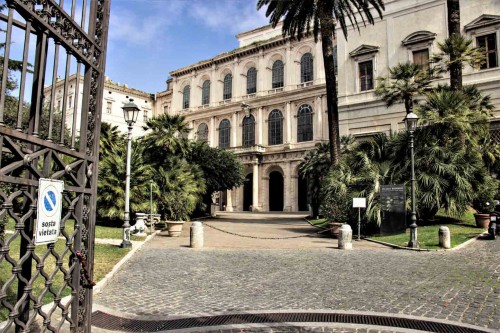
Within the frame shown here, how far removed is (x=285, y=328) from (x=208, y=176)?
28.3 m

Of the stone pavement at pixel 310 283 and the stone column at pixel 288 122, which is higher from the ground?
the stone column at pixel 288 122

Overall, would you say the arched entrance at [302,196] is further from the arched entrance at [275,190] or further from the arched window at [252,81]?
the arched window at [252,81]

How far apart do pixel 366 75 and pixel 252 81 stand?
25.2 m

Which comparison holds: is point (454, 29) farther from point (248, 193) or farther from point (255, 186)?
point (248, 193)

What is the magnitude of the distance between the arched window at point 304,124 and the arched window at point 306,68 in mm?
3598

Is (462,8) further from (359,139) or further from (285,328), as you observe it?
(285,328)

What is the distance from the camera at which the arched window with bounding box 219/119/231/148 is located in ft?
188

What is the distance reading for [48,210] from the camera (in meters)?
3.16

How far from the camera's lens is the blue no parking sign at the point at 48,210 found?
10.0ft

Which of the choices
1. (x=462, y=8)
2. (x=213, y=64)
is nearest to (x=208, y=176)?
(x=462, y=8)

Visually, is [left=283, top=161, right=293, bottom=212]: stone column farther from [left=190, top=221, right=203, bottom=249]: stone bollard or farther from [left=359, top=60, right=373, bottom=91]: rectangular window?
[left=190, top=221, right=203, bottom=249]: stone bollard

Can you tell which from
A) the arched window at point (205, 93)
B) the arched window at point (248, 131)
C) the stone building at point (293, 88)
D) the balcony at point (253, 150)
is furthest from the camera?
the arched window at point (205, 93)

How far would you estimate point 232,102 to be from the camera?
5709 cm

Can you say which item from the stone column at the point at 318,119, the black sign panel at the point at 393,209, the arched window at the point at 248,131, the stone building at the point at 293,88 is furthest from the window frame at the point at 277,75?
the black sign panel at the point at 393,209
